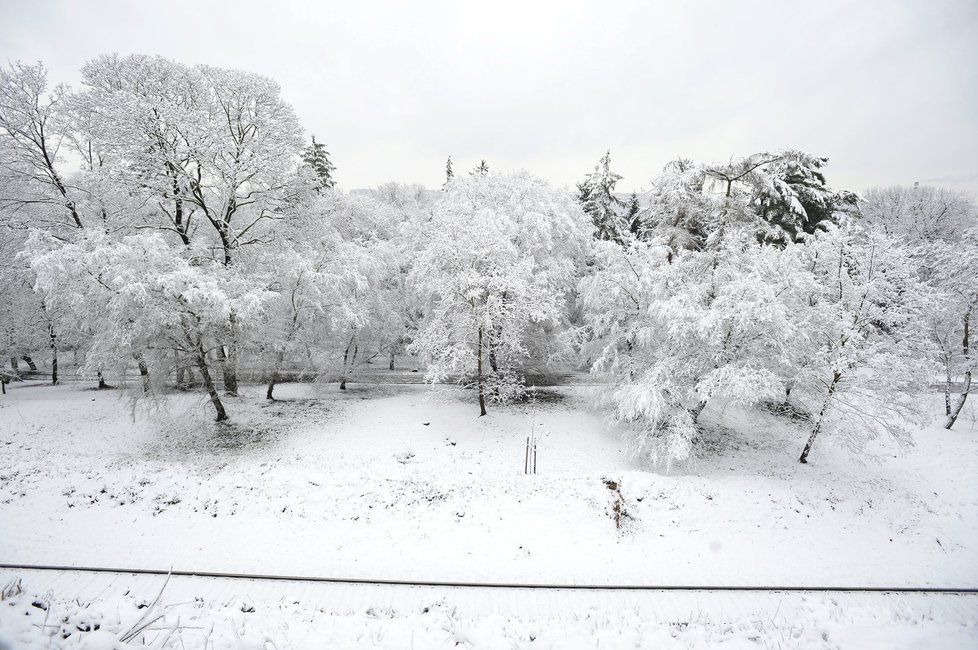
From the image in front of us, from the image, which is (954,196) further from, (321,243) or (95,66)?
(95,66)

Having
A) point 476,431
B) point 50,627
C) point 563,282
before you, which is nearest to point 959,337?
point 563,282

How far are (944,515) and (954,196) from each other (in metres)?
39.4

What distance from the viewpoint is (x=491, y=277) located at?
17547 millimetres

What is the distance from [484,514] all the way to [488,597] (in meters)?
2.91

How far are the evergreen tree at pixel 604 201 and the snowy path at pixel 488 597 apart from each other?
21170mm

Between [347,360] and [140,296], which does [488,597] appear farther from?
[347,360]

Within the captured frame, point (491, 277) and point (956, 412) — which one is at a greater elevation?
point (491, 277)

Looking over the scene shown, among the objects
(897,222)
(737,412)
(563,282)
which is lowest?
(737,412)

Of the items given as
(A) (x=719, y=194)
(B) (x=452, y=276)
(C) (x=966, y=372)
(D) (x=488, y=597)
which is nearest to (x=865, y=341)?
(A) (x=719, y=194)

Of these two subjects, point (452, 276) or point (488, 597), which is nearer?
point (488, 597)

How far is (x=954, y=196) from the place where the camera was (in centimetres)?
3625

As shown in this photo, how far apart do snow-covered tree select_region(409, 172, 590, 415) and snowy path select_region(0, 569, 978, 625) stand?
923 centimetres

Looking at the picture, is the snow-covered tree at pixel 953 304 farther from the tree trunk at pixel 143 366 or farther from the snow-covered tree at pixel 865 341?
the tree trunk at pixel 143 366

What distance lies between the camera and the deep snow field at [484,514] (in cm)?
748
